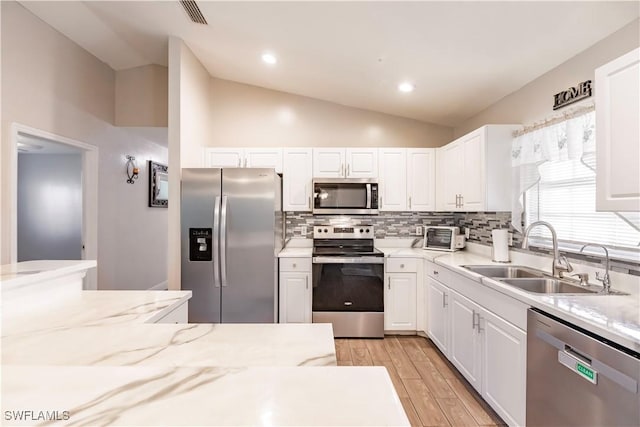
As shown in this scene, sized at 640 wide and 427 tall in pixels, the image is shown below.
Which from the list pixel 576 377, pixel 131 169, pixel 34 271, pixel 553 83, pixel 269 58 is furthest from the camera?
pixel 131 169

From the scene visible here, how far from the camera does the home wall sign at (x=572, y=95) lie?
6.51 feet

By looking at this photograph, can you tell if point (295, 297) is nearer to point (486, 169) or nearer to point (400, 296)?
point (400, 296)

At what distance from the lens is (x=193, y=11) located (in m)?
2.43

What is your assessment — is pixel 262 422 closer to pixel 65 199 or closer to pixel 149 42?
pixel 149 42

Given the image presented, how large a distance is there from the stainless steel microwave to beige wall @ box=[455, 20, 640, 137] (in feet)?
4.49

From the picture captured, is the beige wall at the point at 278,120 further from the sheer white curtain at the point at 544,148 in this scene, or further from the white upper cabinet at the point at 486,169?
the sheer white curtain at the point at 544,148

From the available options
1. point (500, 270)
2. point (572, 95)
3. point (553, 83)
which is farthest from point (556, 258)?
point (553, 83)

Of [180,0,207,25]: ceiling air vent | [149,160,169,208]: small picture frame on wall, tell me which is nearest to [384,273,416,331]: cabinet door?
[180,0,207,25]: ceiling air vent

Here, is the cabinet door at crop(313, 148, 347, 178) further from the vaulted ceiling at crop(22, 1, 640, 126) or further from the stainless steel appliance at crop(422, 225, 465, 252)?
the stainless steel appliance at crop(422, 225, 465, 252)

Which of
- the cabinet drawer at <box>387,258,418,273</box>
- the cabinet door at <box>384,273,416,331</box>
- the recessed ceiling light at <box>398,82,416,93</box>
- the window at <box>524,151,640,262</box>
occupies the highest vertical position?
the recessed ceiling light at <box>398,82,416,93</box>

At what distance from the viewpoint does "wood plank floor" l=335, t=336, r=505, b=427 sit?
203 centimetres

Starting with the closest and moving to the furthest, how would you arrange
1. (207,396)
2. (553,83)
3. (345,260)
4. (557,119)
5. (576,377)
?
(207,396), (576,377), (557,119), (553,83), (345,260)

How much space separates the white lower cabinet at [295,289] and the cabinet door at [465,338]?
4.50 ft

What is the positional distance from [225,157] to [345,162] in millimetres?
1360
